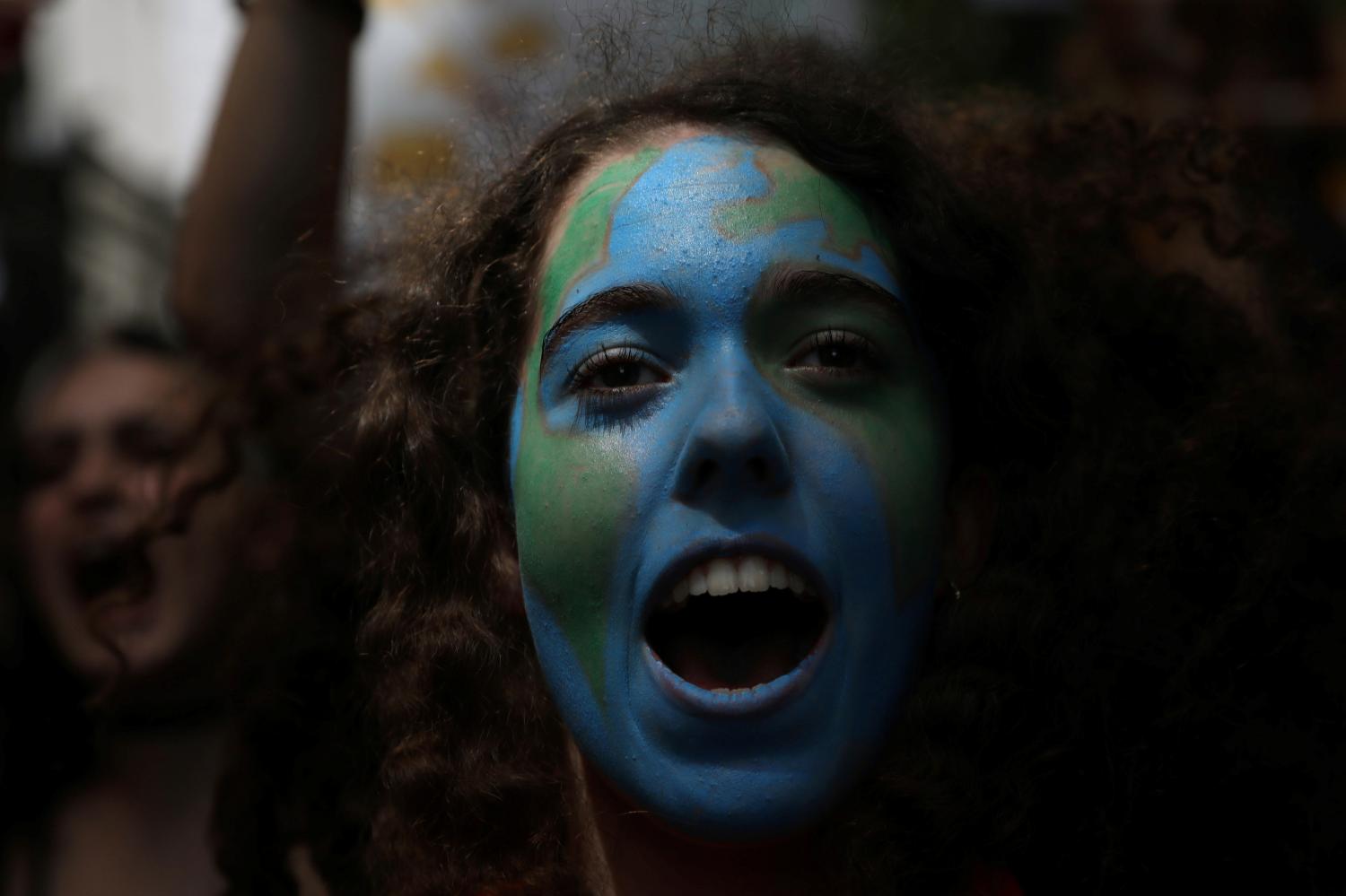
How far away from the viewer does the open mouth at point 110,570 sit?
2.66 metres

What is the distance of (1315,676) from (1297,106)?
210 centimetres

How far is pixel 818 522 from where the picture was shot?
186cm

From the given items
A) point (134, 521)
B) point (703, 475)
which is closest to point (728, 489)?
point (703, 475)

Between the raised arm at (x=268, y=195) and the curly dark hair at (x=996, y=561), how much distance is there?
0.34 m

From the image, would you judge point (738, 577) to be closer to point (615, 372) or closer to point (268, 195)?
point (615, 372)

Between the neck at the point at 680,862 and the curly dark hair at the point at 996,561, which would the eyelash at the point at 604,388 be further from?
the neck at the point at 680,862

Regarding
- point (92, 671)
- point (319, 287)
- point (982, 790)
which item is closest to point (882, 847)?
point (982, 790)

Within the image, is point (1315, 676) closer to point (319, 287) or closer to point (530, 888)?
point (530, 888)

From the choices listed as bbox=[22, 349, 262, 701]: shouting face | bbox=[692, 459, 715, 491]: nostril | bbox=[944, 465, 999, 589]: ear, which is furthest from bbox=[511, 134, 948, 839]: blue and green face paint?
bbox=[22, 349, 262, 701]: shouting face

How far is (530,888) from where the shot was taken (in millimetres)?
2072

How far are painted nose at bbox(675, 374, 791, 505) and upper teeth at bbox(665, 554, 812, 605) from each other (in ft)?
0.28

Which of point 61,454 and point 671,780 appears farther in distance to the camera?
point 61,454

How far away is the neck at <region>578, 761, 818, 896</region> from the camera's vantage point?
1.97m

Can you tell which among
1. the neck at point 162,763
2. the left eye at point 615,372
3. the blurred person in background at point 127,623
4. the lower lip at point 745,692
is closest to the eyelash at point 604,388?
the left eye at point 615,372
